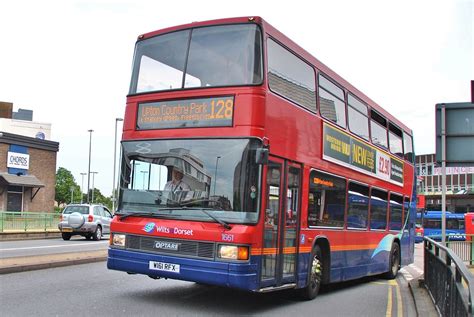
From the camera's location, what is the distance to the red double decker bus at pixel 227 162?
24.7 ft

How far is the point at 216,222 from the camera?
747 cm

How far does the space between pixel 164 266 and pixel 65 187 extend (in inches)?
4110

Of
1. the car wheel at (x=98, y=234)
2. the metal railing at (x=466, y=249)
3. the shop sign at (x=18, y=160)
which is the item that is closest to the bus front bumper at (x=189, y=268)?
the metal railing at (x=466, y=249)

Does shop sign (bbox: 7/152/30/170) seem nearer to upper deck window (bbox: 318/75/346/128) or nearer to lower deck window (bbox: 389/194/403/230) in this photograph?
lower deck window (bbox: 389/194/403/230)

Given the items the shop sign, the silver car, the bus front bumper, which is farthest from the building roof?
the bus front bumper

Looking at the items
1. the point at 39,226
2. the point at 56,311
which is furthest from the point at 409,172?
the point at 39,226

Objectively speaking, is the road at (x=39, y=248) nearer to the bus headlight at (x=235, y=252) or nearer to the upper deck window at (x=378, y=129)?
the bus headlight at (x=235, y=252)

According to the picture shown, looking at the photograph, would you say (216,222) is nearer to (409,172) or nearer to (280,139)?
(280,139)

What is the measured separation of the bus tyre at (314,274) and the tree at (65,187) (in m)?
96.0

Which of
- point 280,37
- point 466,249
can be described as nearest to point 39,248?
point 280,37

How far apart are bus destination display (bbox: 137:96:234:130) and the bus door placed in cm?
105

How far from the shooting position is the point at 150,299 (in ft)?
28.2

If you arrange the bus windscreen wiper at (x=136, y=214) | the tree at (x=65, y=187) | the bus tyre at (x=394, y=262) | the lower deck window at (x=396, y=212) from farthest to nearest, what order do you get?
1. the tree at (x=65, y=187)
2. the bus tyre at (x=394, y=262)
3. the lower deck window at (x=396, y=212)
4. the bus windscreen wiper at (x=136, y=214)

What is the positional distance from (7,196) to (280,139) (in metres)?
35.9
